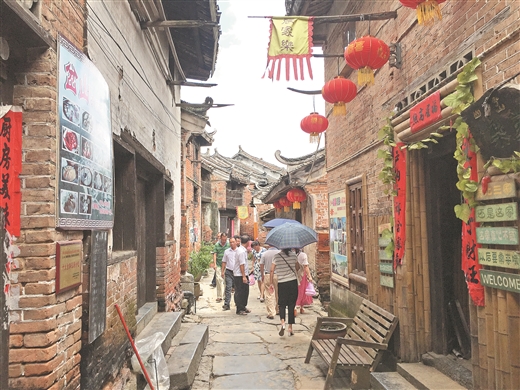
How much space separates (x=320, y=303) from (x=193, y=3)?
8.02 m

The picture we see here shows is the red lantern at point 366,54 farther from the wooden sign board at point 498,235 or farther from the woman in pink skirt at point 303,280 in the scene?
the woman in pink skirt at point 303,280

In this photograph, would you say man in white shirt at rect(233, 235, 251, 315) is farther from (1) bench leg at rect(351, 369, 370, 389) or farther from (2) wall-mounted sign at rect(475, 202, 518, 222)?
(2) wall-mounted sign at rect(475, 202, 518, 222)

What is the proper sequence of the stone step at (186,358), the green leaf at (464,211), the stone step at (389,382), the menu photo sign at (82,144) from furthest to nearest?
the stone step at (186,358)
the stone step at (389,382)
the green leaf at (464,211)
the menu photo sign at (82,144)

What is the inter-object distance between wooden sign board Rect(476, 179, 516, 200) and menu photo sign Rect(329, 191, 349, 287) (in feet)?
14.5

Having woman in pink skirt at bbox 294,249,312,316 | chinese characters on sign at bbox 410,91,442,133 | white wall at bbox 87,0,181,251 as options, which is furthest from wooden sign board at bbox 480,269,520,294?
woman in pink skirt at bbox 294,249,312,316

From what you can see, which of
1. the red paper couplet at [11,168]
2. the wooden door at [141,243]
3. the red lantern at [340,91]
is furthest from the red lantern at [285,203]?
the red paper couplet at [11,168]

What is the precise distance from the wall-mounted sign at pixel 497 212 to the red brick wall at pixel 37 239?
328 cm

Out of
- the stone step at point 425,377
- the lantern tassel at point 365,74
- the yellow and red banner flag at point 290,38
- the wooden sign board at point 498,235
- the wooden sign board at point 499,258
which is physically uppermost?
the yellow and red banner flag at point 290,38

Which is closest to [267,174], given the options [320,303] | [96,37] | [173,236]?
[320,303]

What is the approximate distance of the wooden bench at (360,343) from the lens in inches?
201

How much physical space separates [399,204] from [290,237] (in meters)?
2.91

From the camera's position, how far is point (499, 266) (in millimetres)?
3406

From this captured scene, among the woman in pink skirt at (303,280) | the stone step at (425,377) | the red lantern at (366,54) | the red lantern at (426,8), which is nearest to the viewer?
the red lantern at (426,8)

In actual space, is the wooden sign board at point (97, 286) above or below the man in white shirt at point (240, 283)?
above
